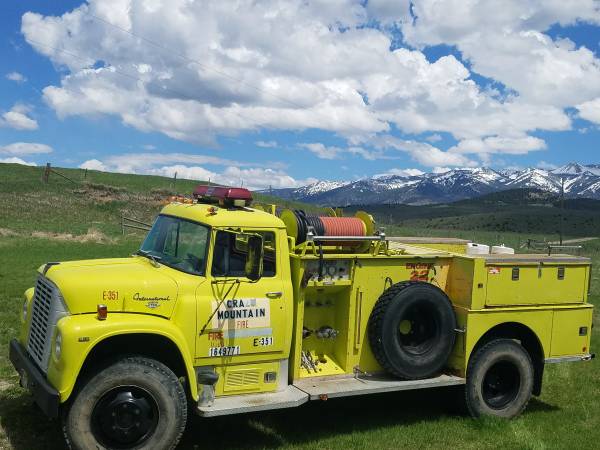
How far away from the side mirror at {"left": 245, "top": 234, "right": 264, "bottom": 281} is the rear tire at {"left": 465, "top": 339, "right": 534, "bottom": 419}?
3.41m

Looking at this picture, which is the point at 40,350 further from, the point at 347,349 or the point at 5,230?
the point at 5,230

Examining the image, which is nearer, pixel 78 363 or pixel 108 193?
pixel 78 363

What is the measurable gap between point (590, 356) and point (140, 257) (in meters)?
6.65

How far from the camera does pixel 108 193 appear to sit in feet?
190

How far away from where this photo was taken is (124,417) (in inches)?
248

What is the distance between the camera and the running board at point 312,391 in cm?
677

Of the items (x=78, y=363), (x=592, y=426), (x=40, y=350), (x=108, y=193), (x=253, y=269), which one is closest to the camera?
(x=78, y=363)

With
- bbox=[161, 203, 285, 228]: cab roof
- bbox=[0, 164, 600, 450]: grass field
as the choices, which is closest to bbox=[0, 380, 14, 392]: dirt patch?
bbox=[0, 164, 600, 450]: grass field

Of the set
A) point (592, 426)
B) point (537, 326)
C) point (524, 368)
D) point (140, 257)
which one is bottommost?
point (592, 426)

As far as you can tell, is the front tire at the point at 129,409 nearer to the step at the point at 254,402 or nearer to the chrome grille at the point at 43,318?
the step at the point at 254,402

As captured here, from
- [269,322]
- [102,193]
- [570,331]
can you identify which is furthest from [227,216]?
[102,193]

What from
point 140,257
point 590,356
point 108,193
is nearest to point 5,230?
point 108,193

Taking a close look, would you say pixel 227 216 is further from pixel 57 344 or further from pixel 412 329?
pixel 412 329

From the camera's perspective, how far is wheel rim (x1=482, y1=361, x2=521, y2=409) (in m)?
8.89
